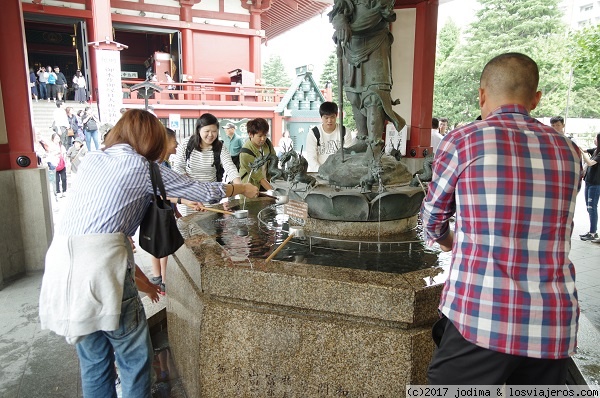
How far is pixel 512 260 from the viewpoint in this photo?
122 centimetres

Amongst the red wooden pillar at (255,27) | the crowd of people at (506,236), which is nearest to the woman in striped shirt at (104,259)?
the crowd of people at (506,236)

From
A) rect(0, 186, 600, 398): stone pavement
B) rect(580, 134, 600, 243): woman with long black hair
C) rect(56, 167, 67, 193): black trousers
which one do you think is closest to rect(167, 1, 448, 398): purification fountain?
rect(0, 186, 600, 398): stone pavement

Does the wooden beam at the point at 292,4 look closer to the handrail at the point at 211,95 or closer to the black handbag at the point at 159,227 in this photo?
the handrail at the point at 211,95

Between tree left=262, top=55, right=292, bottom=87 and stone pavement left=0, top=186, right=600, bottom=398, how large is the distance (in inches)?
1708

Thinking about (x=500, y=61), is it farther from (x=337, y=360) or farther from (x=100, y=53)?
(x=100, y=53)

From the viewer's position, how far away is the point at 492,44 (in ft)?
80.0

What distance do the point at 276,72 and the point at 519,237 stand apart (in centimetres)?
4728

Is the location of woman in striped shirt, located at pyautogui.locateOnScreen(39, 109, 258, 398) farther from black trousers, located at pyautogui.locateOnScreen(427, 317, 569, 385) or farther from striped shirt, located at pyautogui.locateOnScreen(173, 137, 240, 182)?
striped shirt, located at pyautogui.locateOnScreen(173, 137, 240, 182)

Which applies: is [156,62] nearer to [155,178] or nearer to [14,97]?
[14,97]

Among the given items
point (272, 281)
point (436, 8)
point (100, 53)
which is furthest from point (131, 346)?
point (100, 53)

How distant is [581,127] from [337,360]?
26.5 m

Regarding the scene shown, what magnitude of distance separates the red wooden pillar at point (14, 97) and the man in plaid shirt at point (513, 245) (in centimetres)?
486

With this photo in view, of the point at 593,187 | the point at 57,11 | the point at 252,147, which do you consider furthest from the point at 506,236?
the point at 57,11

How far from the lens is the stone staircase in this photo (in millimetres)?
14274
